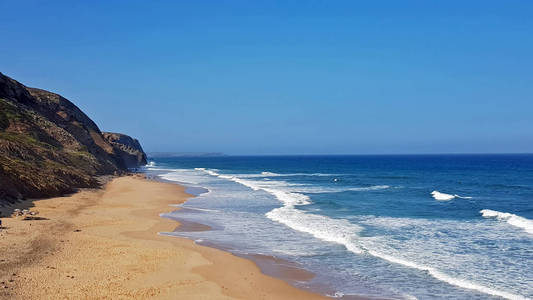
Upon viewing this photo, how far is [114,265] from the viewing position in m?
15.0

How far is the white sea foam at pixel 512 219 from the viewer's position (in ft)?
81.3

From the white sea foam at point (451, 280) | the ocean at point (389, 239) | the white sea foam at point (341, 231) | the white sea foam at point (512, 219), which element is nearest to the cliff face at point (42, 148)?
the ocean at point (389, 239)

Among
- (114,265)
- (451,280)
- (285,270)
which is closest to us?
(451,280)

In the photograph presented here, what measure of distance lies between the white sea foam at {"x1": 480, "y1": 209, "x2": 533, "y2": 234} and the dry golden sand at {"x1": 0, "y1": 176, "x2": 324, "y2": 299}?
670 inches

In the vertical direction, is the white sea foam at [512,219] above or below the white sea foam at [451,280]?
above

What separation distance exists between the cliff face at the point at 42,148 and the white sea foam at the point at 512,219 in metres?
28.9

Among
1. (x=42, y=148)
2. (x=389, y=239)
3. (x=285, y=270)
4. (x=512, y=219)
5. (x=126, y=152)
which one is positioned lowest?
(x=285, y=270)

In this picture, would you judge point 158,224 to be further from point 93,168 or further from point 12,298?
point 93,168

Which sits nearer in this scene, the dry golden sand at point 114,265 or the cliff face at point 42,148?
the dry golden sand at point 114,265

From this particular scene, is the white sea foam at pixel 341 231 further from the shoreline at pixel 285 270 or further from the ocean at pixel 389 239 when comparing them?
the shoreline at pixel 285 270

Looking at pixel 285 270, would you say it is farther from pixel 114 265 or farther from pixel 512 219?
pixel 512 219

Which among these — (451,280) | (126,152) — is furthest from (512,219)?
(126,152)

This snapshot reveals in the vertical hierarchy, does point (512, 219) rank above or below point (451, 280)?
above

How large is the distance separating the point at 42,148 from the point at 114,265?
33.3 m
